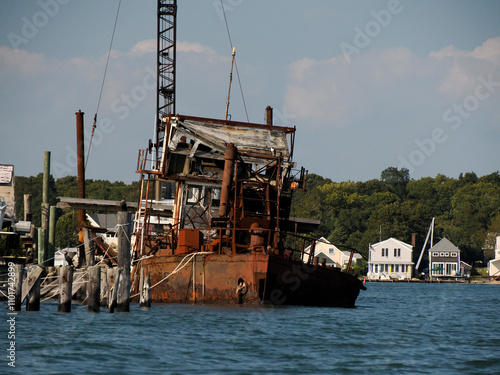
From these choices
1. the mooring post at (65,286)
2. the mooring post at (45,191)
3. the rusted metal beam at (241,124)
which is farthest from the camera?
the mooring post at (45,191)

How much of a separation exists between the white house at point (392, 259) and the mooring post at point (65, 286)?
9796cm

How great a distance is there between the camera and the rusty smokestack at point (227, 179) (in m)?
31.0

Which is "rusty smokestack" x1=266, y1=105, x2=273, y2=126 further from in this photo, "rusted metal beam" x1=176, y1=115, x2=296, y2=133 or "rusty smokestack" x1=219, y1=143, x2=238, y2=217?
"rusty smokestack" x1=219, y1=143, x2=238, y2=217

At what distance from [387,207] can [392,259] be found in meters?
18.9

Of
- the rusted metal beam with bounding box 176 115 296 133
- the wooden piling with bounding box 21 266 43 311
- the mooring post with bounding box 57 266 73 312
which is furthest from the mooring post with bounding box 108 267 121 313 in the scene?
the rusted metal beam with bounding box 176 115 296 133

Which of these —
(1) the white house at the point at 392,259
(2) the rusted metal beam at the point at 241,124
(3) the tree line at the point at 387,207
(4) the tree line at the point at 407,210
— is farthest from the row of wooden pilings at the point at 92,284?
(4) the tree line at the point at 407,210

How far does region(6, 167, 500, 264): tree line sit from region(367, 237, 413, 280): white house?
27.0 feet

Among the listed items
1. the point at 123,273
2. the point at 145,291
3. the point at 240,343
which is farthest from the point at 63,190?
the point at 240,343

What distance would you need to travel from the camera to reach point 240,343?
20.3 m

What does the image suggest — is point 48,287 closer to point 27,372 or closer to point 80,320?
point 80,320

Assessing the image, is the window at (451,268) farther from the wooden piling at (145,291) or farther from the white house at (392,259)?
the wooden piling at (145,291)

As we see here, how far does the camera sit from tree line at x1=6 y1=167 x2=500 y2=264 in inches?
5320

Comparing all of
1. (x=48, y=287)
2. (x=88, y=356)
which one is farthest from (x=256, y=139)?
(x=88, y=356)

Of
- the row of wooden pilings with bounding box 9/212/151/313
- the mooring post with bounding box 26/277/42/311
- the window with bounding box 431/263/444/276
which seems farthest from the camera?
the window with bounding box 431/263/444/276
